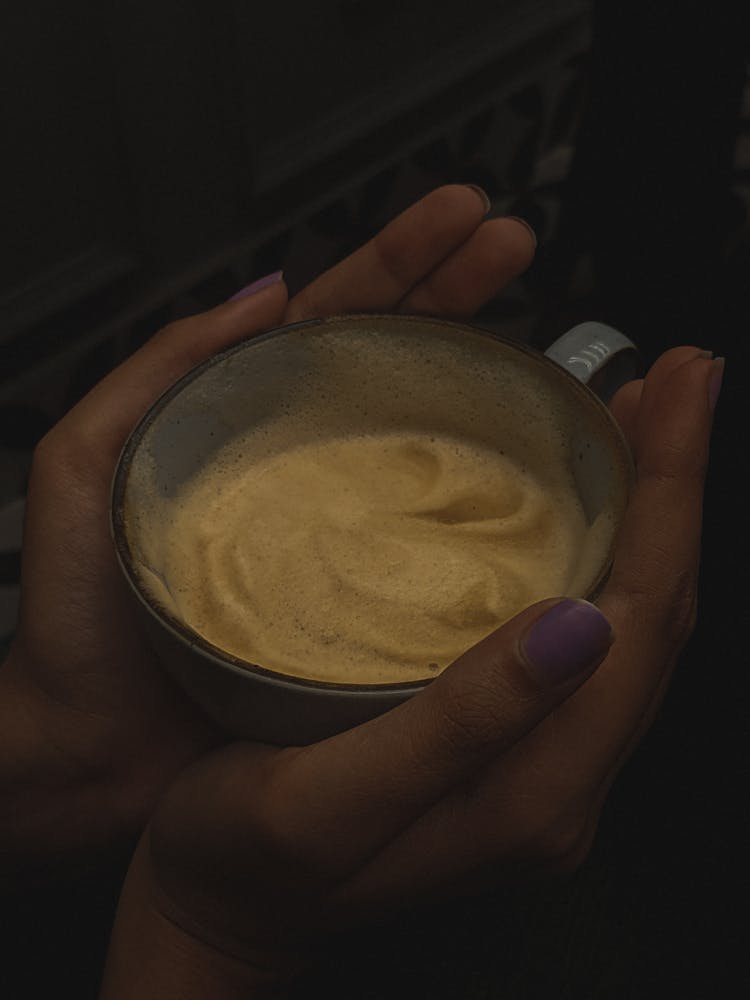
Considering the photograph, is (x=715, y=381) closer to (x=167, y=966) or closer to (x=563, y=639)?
(x=563, y=639)

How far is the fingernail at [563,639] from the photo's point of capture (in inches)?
15.7

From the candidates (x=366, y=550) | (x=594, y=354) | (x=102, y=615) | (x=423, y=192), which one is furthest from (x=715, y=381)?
(x=423, y=192)

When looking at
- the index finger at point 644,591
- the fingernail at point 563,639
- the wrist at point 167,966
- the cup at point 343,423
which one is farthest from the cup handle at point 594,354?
the wrist at point 167,966

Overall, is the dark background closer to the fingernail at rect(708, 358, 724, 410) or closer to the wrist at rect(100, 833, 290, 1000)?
the wrist at rect(100, 833, 290, 1000)

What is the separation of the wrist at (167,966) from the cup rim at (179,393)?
18cm

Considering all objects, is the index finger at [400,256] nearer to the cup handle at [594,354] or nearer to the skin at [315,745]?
the skin at [315,745]

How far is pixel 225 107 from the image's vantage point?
41.0 inches

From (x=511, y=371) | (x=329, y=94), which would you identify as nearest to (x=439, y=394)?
(x=511, y=371)

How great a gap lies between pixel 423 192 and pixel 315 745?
3.42ft

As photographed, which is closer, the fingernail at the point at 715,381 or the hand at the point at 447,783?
the hand at the point at 447,783

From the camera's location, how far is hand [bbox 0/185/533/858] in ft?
2.07

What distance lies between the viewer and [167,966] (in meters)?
0.54

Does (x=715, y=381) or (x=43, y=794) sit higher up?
(x=715, y=381)

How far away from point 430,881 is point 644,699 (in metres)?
0.14
